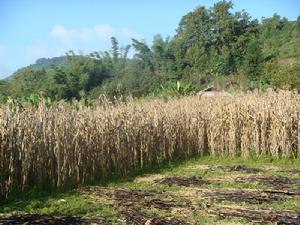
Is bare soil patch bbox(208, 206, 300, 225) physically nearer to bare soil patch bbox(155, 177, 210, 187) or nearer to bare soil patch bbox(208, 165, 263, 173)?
bare soil patch bbox(155, 177, 210, 187)

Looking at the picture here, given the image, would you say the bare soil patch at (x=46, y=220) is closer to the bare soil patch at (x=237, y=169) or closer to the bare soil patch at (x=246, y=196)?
the bare soil patch at (x=246, y=196)

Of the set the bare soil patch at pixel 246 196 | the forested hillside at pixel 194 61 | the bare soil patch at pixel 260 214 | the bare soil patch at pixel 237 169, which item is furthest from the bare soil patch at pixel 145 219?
the forested hillside at pixel 194 61

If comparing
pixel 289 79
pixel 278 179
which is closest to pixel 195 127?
pixel 278 179

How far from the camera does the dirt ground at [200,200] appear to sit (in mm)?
5477

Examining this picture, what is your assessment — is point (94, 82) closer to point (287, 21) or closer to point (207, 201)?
point (287, 21)

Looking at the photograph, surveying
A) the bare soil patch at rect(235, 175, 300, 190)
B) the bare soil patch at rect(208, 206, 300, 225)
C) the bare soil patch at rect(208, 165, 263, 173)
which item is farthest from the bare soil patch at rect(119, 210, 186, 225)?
the bare soil patch at rect(208, 165, 263, 173)

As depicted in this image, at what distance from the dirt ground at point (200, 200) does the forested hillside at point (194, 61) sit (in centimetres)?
2133

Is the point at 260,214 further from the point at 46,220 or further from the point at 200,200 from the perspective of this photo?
the point at 46,220

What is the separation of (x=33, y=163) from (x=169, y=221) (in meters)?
2.81

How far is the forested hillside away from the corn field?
1833 centimetres

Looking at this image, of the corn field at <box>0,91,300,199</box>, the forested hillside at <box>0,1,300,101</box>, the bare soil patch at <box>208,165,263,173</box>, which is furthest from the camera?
the forested hillside at <box>0,1,300,101</box>

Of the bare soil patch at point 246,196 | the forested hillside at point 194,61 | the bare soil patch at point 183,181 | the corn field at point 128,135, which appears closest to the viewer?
the bare soil patch at point 246,196

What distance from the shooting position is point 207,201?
6.39m

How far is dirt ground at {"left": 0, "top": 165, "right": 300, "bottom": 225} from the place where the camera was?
5477 mm
